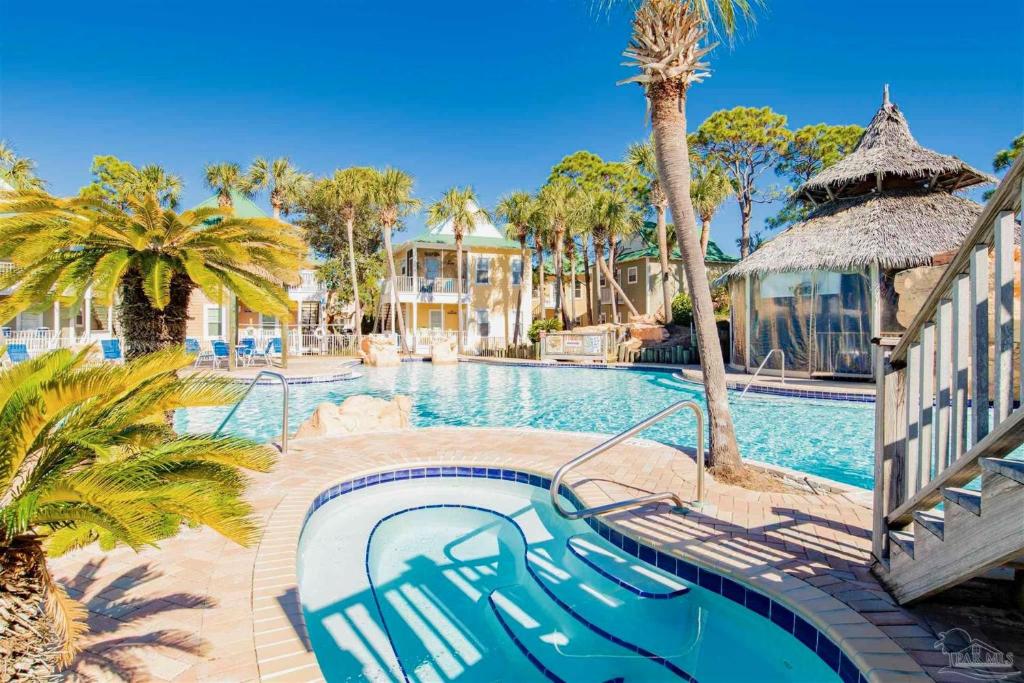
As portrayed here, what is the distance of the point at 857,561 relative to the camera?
11.9 feet

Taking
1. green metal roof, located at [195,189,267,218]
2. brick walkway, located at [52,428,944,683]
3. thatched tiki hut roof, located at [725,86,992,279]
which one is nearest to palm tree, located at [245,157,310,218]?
green metal roof, located at [195,189,267,218]

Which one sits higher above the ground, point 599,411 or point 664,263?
point 664,263

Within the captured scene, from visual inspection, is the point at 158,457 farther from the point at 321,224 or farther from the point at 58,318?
the point at 321,224

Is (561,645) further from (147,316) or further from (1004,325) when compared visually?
(147,316)

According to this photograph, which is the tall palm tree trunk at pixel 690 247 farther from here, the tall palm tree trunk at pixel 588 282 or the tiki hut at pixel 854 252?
the tall palm tree trunk at pixel 588 282

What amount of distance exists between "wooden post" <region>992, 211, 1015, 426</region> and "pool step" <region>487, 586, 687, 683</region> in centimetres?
235

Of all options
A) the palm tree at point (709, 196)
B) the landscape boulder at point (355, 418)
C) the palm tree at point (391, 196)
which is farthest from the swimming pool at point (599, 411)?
the palm tree at point (709, 196)

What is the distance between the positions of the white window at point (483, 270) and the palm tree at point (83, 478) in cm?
2978

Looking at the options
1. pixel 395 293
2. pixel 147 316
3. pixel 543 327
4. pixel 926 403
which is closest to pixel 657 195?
pixel 543 327

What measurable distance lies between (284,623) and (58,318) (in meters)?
26.1

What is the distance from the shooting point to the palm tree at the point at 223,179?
26.6m

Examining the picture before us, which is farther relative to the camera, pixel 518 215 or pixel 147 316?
pixel 518 215

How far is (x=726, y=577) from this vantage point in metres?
3.56

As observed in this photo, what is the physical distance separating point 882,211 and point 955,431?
16.1m
